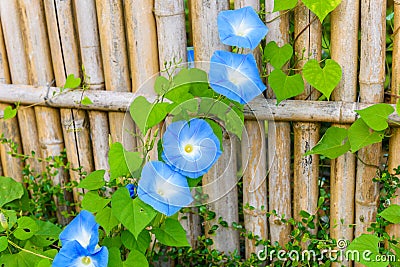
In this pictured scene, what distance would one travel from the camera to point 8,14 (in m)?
2.28

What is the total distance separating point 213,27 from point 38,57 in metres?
0.70

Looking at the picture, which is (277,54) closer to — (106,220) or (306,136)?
(306,136)

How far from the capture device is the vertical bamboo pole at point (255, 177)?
2.10m

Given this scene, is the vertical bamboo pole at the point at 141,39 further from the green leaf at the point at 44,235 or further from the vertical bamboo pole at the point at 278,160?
the green leaf at the point at 44,235

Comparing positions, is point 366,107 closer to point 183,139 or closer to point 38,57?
point 183,139

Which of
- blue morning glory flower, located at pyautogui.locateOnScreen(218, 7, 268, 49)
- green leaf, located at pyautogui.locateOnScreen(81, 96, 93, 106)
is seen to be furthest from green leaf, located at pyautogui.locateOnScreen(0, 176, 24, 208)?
blue morning glory flower, located at pyautogui.locateOnScreen(218, 7, 268, 49)

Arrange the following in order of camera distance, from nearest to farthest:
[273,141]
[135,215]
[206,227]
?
[135,215] < [273,141] < [206,227]

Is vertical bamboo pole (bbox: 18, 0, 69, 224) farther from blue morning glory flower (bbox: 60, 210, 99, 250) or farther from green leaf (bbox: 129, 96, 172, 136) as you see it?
blue morning glory flower (bbox: 60, 210, 99, 250)

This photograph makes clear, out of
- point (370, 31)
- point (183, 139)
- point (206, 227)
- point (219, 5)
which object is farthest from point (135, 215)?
point (370, 31)

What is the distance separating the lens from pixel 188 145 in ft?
6.01

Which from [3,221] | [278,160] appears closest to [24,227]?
[3,221]

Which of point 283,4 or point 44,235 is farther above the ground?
point 283,4

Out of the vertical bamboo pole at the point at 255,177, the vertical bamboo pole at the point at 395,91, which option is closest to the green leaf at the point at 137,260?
the vertical bamboo pole at the point at 255,177

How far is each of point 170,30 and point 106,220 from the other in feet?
2.19
